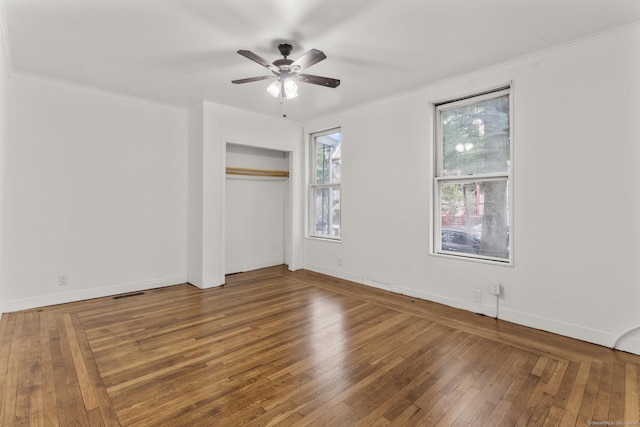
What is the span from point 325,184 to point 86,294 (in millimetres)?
3793

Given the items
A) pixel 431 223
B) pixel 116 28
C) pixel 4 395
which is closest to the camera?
pixel 4 395

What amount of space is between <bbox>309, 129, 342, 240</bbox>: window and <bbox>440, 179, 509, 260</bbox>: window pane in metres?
1.89

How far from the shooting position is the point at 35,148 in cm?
361

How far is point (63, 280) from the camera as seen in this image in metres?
3.81

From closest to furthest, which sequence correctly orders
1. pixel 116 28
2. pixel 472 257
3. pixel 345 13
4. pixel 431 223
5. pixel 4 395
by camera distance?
pixel 4 395 → pixel 345 13 → pixel 116 28 → pixel 472 257 → pixel 431 223

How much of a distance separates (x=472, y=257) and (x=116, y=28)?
422 cm

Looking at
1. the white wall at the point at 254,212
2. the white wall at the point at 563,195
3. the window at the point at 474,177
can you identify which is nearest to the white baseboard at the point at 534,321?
the white wall at the point at 563,195

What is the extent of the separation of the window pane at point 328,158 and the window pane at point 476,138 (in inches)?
74.3

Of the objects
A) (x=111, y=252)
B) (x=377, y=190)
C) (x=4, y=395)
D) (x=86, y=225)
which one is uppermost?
(x=377, y=190)

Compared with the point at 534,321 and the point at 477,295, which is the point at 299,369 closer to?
the point at 477,295

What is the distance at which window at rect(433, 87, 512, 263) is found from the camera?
339 cm

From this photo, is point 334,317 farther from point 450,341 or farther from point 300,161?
point 300,161

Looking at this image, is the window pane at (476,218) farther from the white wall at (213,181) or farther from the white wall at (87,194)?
the white wall at (87,194)

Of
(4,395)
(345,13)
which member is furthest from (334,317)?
(345,13)
